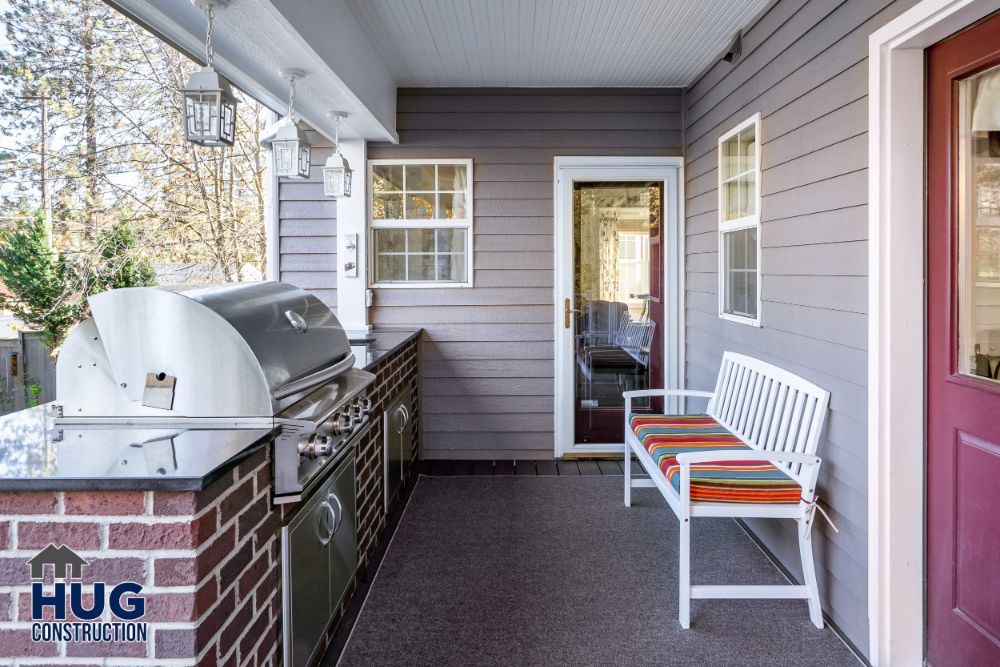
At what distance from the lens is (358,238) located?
436 centimetres

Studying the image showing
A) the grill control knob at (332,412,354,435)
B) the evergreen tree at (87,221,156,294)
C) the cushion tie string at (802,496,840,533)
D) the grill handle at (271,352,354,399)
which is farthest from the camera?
the evergreen tree at (87,221,156,294)

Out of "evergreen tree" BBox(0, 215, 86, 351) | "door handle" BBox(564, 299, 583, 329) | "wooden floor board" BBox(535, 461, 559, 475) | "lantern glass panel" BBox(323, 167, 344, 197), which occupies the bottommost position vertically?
"wooden floor board" BBox(535, 461, 559, 475)

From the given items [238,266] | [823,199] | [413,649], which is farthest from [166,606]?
[238,266]

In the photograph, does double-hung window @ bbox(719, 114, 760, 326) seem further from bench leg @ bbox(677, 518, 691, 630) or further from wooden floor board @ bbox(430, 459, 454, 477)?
wooden floor board @ bbox(430, 459, 454, 477)

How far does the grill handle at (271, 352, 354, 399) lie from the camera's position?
175 centimetres

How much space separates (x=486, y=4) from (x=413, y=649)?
2.82m

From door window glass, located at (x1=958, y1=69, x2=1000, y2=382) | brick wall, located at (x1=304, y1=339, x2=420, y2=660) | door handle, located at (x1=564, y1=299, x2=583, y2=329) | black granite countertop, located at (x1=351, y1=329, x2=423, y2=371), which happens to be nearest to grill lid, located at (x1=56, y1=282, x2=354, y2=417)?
brick wall, located at (x1=304, y1=339, x2=420, y2=660)

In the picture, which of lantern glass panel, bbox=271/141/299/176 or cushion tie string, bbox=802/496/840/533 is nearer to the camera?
cushion tie string, bbox=802/496/840/533

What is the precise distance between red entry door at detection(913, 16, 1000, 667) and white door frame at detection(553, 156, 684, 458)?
241 centimetres

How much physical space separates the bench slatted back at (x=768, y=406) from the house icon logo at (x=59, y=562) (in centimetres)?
231

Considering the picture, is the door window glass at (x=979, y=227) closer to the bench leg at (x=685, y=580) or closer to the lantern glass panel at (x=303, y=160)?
the bench leg at (x=685, y=580)

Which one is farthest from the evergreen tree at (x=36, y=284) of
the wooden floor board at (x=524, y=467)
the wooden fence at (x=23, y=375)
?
the wooden floor board at (x=524, y=467)

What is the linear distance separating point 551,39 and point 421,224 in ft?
4.92

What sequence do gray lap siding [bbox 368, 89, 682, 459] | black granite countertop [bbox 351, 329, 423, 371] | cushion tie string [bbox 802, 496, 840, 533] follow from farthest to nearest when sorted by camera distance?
1. gray lap siding [bbox 368, 89, 682, 459]
2. black granite countertop [bbox 351, 329, 423, 371]
3. cushion tie string [bbox 802, 496, 840, 533]
